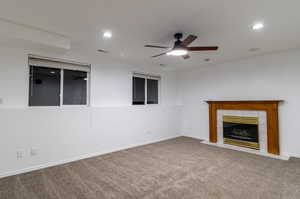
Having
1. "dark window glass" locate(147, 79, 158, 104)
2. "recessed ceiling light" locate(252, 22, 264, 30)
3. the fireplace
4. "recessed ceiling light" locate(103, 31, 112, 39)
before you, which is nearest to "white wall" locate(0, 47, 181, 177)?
"dark window glass" locate(147, 79, 158, 104)

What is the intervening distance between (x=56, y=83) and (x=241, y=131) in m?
5.04

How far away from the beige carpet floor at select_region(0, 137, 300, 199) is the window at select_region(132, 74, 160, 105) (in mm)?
1963

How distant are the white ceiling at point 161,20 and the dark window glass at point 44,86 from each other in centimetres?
85

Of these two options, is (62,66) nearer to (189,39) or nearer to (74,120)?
(74,120)

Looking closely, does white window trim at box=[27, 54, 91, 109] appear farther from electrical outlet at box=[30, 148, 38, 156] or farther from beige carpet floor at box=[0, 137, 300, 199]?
beige carpet floor at box=[0, 137, 300, 199]

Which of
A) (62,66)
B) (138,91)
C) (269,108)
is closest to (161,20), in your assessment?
(62,66)

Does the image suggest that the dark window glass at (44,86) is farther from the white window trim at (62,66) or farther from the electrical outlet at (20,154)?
the electrical outlet at (20,154)

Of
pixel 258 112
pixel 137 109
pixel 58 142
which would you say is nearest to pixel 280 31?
pixel 258 112

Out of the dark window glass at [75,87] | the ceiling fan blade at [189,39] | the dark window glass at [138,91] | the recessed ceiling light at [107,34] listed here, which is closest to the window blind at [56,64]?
the dark window glass at [75,87]

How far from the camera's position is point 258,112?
423 cm

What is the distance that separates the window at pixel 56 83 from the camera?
3361 mm

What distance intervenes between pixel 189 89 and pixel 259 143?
2.72 metres

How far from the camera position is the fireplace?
4287 mm

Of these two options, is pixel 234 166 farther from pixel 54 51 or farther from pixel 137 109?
pixel 54 51
